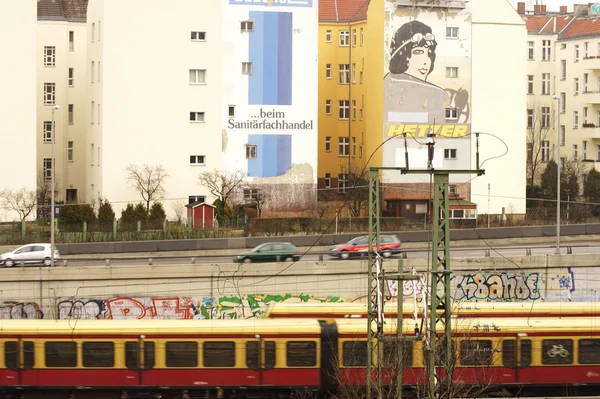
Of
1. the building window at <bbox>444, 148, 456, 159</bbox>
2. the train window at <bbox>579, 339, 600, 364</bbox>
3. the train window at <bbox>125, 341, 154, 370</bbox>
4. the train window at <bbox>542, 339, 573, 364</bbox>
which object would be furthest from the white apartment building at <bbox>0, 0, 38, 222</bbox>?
the train window at <bbox>579, 339, 600, 364</bbox>

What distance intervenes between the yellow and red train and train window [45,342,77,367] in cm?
3

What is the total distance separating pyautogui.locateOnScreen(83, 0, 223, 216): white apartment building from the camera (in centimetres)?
6812

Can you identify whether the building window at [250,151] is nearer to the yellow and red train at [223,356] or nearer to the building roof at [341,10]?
the building roof at [341,10]

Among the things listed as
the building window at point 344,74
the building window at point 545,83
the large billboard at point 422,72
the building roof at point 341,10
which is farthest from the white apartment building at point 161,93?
the building window at point 545,83

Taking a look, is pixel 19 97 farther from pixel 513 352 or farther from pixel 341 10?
pixel 513 352

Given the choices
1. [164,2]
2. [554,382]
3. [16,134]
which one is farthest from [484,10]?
[554,382]

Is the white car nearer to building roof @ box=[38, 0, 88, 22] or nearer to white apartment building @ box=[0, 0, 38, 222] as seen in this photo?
white apartment building @ box=[0, 0, 38, 222]

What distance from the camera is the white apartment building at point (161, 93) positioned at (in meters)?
68.1

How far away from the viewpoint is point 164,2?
68312mm

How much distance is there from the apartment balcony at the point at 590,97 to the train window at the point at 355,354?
5782 centimetres

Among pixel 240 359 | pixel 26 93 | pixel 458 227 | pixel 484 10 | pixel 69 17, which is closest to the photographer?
pixel 240 359

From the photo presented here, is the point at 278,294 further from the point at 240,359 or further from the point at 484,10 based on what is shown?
the point at 484,10

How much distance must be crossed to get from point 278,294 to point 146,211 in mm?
21596

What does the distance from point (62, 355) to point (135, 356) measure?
2.03m
